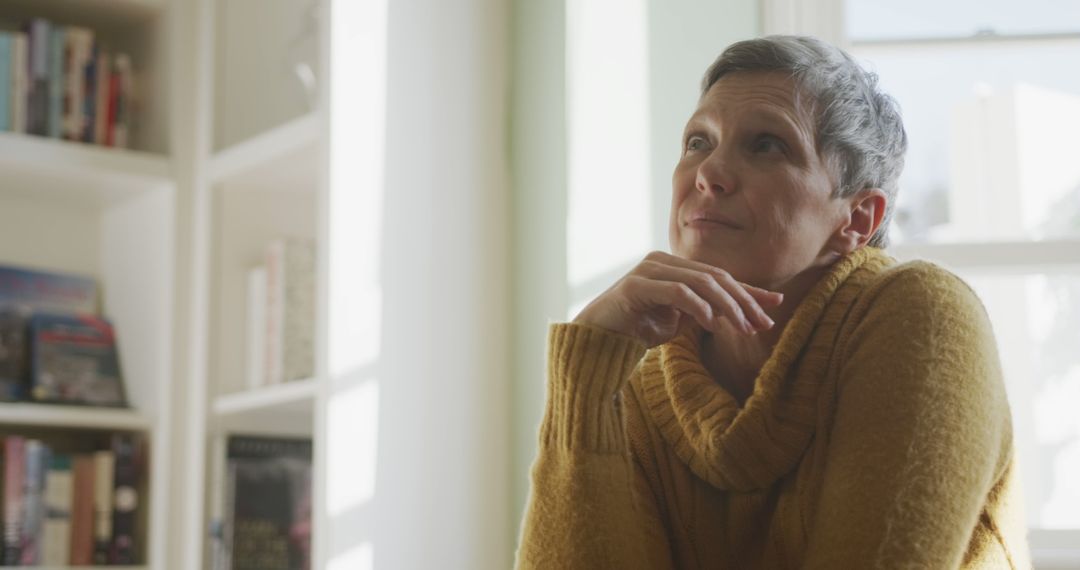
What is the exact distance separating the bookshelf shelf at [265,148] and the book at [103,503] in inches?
24.9

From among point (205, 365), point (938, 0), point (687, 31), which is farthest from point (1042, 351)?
point (205, 365)

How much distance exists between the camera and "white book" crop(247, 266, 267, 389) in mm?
2484

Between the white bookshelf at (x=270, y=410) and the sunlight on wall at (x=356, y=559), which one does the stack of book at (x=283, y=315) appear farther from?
the sunlight on wall at (x=356, y=559)

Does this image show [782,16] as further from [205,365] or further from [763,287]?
[205,365]

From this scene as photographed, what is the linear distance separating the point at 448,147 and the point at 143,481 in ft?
3.20

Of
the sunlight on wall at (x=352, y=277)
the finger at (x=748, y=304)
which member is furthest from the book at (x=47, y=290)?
the finger at (x=748, y=304)

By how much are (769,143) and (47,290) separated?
1959 mm

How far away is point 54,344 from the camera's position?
2.67m

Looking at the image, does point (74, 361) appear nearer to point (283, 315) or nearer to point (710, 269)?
point (283, 315)

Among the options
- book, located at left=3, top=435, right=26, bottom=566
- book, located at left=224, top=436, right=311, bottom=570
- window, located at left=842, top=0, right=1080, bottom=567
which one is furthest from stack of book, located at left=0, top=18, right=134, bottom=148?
window, located at left=842, top=0, right=1080, bottom=567

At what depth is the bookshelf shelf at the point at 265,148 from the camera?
2.32 m

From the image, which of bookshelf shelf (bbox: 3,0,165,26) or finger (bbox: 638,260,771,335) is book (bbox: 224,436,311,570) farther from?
finger (bbox: 638,260,771,335)

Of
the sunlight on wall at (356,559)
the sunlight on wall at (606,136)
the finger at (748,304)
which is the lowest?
the sunlight on wall at (356,559)

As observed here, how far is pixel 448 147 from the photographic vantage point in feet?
8.02
